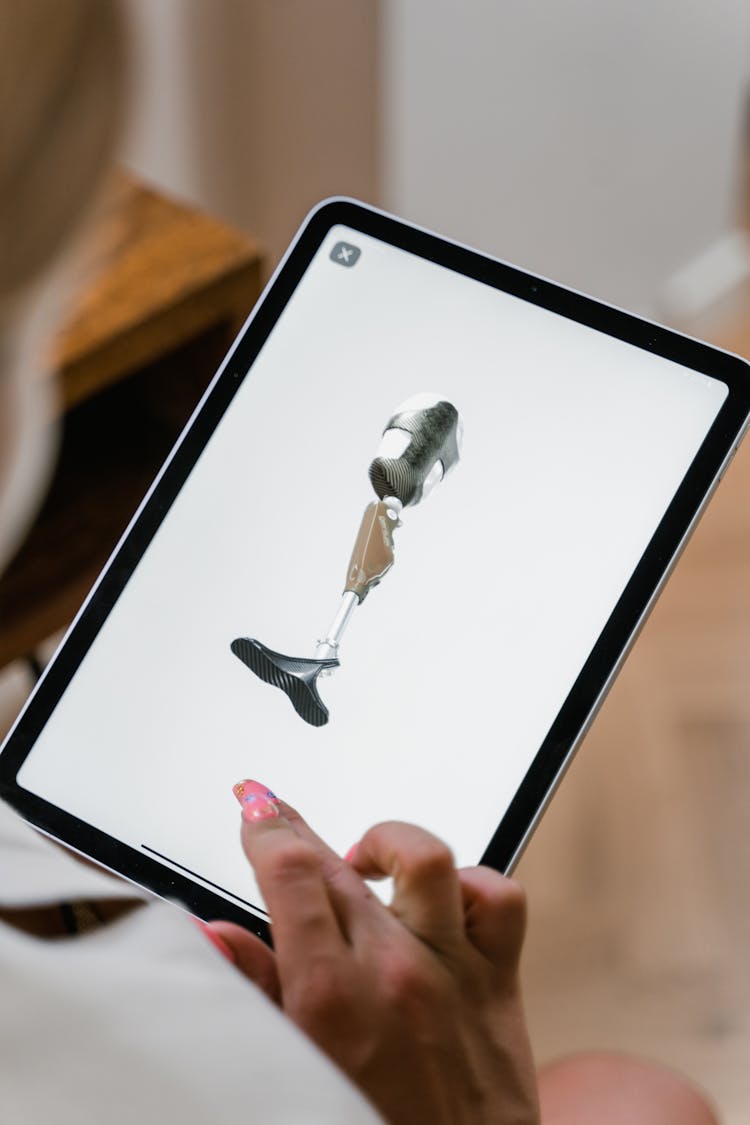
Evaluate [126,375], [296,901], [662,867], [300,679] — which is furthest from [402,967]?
[662,867]

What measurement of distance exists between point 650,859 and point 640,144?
33.0 inches

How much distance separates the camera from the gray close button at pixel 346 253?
1.86ft

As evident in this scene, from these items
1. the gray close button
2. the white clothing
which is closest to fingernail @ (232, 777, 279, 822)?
the white clothing

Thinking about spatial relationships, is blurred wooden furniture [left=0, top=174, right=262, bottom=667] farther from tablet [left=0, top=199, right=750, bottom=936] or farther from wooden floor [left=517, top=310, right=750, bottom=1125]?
wooden floor [left=517, top=310, right=750, bottom=1125]

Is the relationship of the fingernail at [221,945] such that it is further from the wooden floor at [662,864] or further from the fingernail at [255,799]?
the wooden floor at [662,864]

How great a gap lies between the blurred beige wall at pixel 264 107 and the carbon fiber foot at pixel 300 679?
2.31ft

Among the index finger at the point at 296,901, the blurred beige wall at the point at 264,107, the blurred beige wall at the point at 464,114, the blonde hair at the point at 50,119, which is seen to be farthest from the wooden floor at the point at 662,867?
the blonde hair at the point at 50,119

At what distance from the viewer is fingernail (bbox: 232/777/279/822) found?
486mm

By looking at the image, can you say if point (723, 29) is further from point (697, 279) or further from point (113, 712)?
point (113, 712)

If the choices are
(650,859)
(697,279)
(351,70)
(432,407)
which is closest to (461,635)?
(432,407)

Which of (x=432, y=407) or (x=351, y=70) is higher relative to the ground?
(x=351, y=70)

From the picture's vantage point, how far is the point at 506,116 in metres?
1.32

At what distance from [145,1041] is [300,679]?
233 millimetres

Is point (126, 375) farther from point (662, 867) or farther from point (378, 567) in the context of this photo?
point (662, 867)
